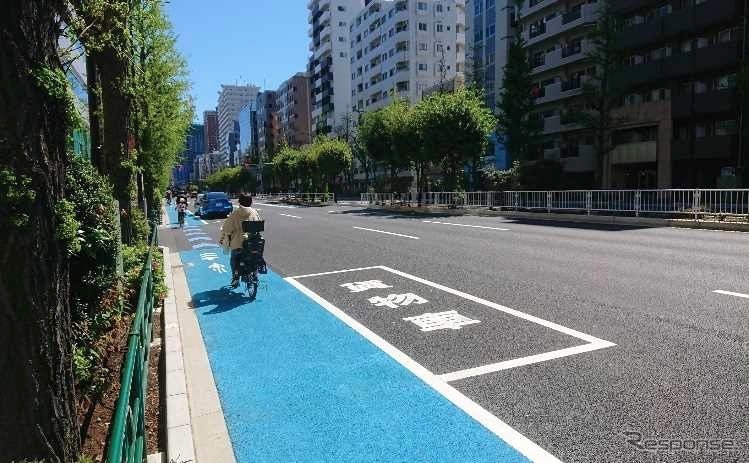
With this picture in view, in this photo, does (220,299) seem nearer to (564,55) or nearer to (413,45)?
(564,55)

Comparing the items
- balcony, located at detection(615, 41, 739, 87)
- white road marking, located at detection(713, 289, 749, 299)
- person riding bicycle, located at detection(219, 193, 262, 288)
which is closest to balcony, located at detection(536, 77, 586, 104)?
balcony, located at detection(615, 41, 739, 87)

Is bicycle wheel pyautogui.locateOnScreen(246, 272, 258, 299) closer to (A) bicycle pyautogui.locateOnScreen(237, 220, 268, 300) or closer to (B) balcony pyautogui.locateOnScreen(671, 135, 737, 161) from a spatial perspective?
(A) bicycle pyautogui.locateOnScreen(237, 220, 268, 300)

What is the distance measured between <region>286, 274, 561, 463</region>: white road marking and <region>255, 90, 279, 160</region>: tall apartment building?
124059mm

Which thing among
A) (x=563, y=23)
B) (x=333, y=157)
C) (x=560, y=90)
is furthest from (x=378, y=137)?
(x=563, y=23)

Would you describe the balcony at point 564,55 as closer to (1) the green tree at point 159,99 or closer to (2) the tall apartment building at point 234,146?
(1) the green tree at point 159,99

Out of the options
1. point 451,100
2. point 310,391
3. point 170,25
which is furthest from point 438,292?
point 451,100

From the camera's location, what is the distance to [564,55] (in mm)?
40281

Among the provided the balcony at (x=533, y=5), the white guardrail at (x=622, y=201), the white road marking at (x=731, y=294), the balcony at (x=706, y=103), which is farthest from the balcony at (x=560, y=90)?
the white road marking at (x=731, y=294)

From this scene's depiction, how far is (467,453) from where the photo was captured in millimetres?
3303

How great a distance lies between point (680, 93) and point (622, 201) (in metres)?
17.6

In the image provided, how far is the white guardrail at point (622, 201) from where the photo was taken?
1547 centimetres

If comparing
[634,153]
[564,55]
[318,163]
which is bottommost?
[634,153]

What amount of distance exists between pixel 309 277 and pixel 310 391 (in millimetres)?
5648

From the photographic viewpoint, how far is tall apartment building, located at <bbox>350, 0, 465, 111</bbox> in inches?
3007
